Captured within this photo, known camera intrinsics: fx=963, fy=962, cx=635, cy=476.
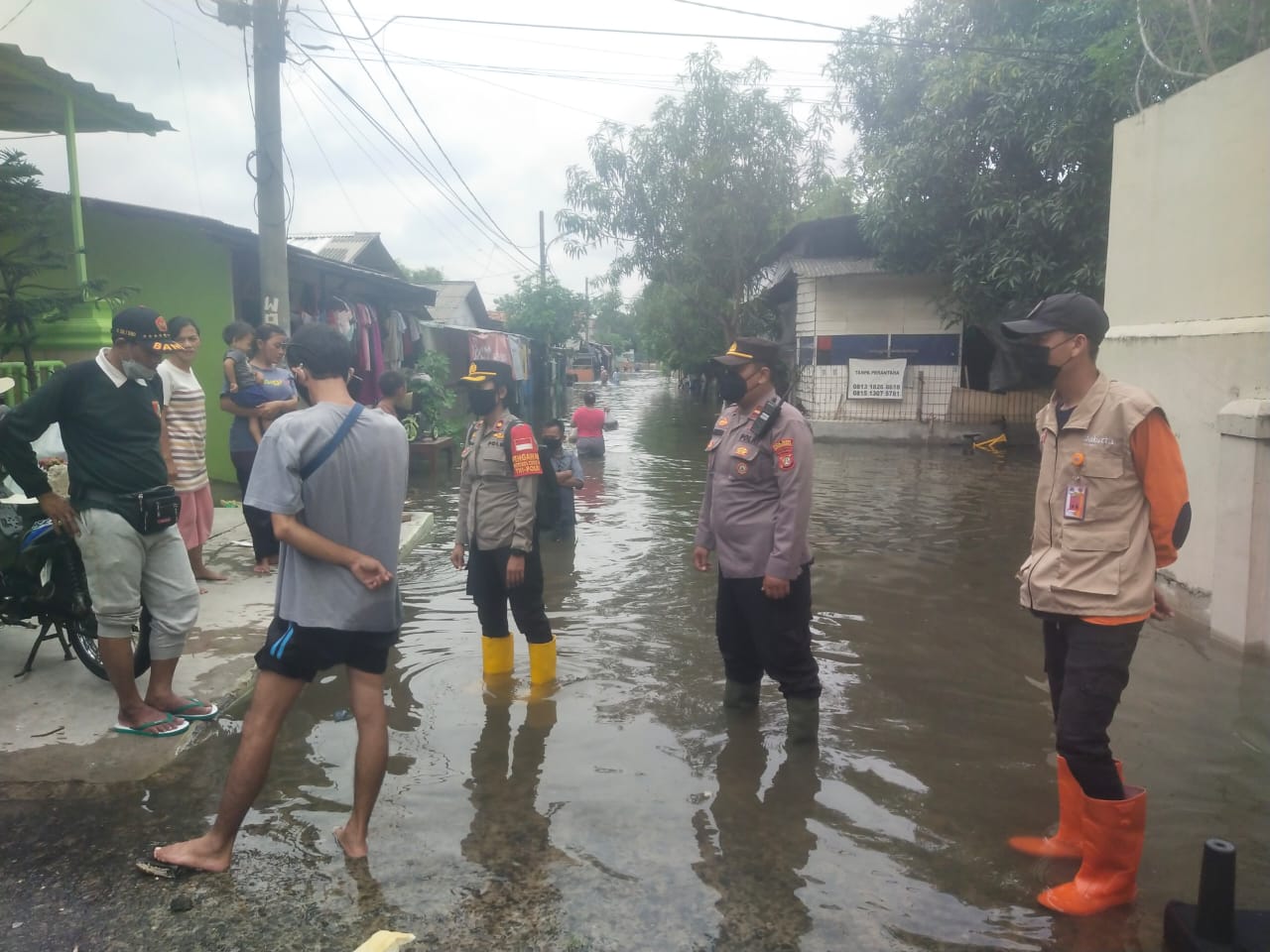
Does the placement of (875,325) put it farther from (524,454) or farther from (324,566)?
(324,566)

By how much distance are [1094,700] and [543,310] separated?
1281 inches

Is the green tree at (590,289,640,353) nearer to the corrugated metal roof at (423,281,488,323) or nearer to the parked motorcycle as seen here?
the corrugated metal roof at (423,281,488,323)

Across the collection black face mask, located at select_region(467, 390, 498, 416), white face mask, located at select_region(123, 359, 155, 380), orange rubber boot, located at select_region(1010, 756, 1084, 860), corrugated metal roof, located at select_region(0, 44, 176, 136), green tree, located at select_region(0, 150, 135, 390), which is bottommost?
orange rubber boot, located at select_region(1010, 756, 1084, 860)

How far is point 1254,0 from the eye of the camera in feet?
29.9

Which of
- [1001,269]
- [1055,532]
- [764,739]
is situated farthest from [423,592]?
[1001,269]

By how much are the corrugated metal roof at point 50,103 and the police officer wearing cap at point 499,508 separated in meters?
4.28

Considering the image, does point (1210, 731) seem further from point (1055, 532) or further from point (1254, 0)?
point (1254, 0)

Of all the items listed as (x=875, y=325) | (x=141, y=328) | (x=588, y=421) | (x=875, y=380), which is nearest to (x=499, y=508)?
(x=141, y=328)

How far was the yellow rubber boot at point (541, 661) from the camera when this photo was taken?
501 cm

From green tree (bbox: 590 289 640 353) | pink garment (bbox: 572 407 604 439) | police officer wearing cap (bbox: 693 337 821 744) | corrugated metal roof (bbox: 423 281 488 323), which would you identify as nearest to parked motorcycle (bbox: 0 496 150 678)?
police officer wearing cap (bbox: 693 337 821 744)

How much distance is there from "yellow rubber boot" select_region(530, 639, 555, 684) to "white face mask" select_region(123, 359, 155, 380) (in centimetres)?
222

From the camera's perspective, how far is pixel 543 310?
34500mm

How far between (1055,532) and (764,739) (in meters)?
1.78

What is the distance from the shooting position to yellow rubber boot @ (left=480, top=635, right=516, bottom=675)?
505 centimetres
